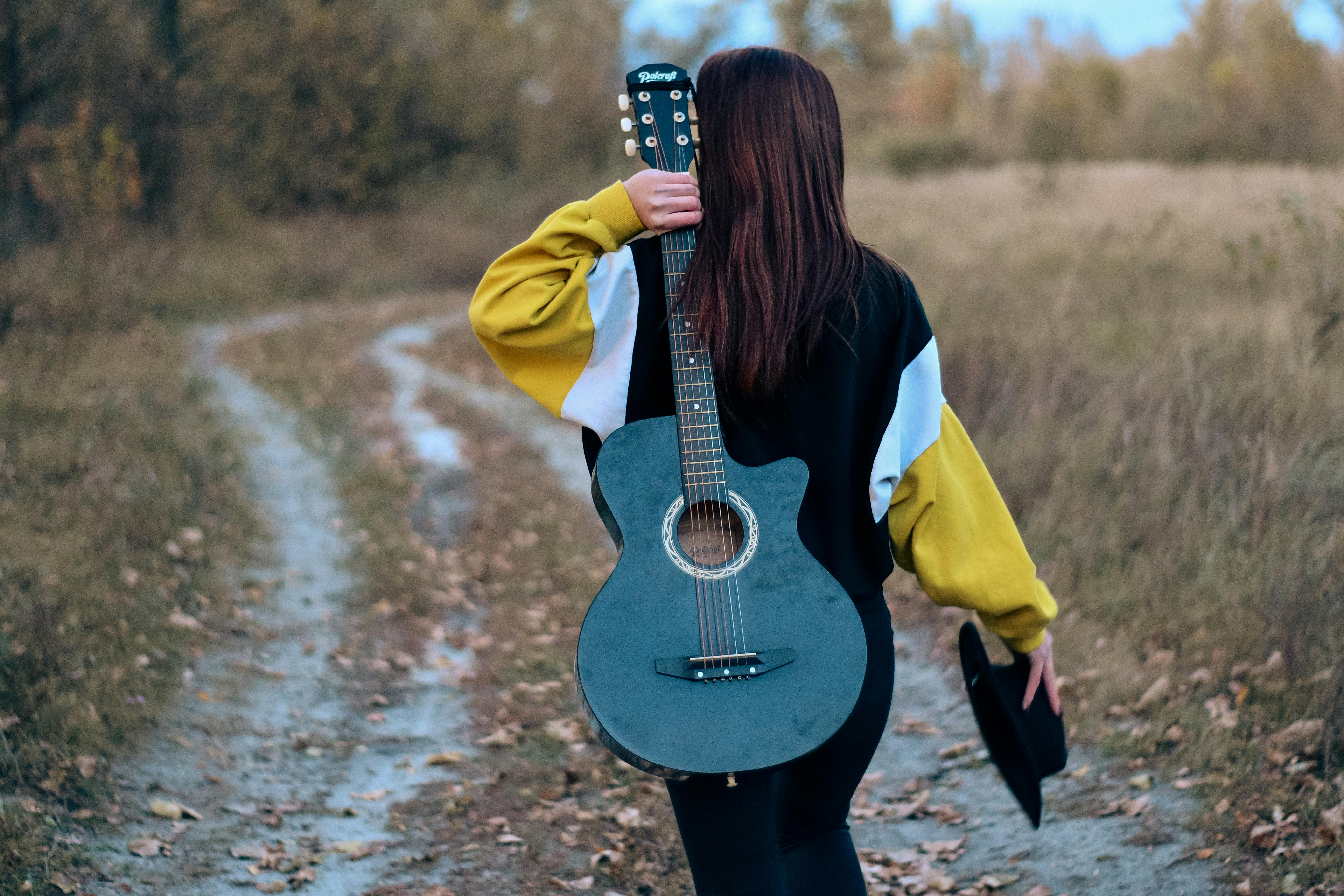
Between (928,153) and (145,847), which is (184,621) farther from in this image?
(928,153)

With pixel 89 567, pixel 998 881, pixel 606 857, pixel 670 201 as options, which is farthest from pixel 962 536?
pixel 89 567

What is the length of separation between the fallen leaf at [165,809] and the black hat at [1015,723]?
9.32 ft

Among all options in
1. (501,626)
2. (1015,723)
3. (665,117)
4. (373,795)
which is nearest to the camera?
(665,117)

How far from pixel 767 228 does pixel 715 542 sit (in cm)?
53

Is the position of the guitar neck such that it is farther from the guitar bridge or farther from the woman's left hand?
the woman's left hand

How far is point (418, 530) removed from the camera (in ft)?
23.3

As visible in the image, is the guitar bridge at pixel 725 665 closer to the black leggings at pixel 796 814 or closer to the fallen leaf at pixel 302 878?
the black leggings at pixel 796 814

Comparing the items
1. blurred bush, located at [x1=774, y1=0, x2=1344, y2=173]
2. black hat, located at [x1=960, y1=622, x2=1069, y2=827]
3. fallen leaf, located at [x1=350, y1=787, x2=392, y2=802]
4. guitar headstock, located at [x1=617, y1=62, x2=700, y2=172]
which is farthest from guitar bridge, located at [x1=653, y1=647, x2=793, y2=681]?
blurred bush, located at [x1=774, y1=0, x2=1344, y2=173]

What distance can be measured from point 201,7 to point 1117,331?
50.3 ft

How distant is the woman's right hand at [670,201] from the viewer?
166cm

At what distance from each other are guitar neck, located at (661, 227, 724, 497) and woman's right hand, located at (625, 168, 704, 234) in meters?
0.03

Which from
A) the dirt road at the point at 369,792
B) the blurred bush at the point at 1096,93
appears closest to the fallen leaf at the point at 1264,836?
the dirt road at the point at 369,792

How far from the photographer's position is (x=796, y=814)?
1.84m

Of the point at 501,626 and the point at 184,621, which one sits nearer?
the point at 184,621
